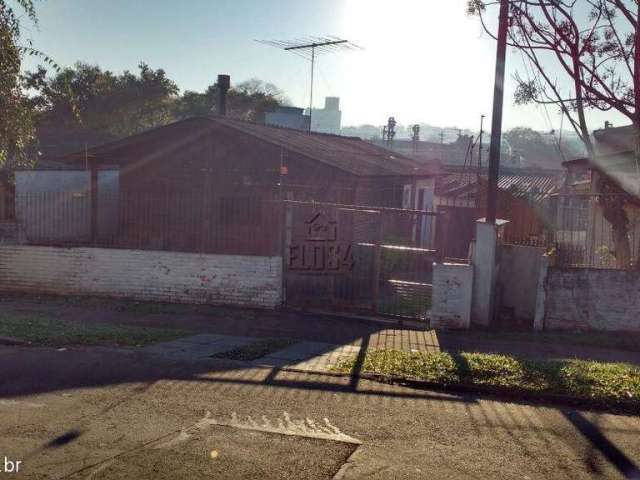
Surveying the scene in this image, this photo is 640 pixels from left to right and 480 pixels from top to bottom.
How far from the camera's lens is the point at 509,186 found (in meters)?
32.0

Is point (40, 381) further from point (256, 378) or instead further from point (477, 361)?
point (477, 361)

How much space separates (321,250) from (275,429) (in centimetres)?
780

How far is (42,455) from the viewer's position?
574 centimetres

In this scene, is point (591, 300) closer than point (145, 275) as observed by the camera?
Yes

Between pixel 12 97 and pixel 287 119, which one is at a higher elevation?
pixel 287 119

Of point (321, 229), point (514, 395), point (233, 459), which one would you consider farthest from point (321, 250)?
point (233, 459)

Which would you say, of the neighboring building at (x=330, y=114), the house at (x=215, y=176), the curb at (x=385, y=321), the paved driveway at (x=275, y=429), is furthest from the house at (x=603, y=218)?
the neighboring building at (x=330, y=114)

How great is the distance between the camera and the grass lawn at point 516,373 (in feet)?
26.3

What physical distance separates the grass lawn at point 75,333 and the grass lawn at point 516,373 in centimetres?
328

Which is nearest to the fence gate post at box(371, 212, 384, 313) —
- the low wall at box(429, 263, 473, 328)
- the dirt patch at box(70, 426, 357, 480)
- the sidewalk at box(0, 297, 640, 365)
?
the sidewalk at box(0, 297, 640, 365)

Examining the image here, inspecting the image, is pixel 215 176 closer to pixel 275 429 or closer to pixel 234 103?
pixel 275 429

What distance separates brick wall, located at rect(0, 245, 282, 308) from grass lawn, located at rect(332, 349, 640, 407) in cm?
473

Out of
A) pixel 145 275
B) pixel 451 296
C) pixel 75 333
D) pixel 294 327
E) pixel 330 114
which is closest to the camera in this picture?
pixel 75 333

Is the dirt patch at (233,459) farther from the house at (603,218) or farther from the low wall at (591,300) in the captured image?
the house at (603,218)
